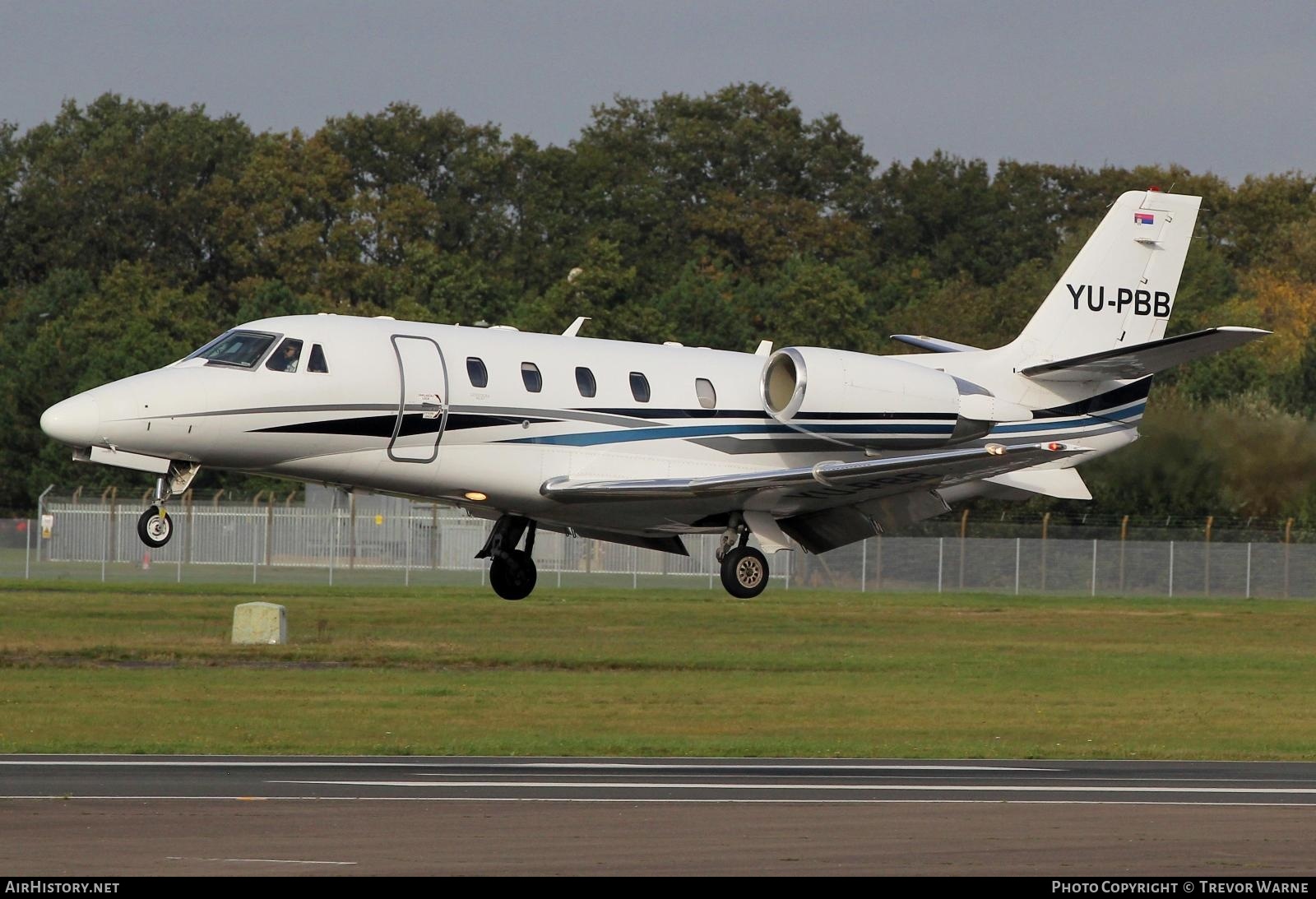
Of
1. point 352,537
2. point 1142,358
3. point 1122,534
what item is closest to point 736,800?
point 1142,358

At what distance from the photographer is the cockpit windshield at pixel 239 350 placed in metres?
24.8

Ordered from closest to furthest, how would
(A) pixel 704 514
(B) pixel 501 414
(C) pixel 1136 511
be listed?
(B) pixel 501 414
(A) pixel 704 514
(C) pixel 1136 511

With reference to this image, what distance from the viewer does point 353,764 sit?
25812 mm

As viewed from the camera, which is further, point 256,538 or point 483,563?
point 483,563

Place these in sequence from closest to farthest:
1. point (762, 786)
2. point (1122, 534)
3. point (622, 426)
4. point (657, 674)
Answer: point (762, 786) < point (622, 426) < point (657, 674) < point (1122, 534)

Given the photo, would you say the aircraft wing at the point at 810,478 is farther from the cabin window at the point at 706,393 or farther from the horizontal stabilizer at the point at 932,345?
the horizontal stabilizer at the point at 932,345

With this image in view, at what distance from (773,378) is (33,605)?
28766 mm

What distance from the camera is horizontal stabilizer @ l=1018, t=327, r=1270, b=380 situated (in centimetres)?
2562

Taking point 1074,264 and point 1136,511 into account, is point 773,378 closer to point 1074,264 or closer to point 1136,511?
point 1074,264

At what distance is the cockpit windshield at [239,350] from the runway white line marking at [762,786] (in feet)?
16.4

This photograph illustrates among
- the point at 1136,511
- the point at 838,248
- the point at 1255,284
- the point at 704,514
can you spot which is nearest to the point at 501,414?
the point at 704,514

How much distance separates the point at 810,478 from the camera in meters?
26.3

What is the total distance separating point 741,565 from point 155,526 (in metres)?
7.74

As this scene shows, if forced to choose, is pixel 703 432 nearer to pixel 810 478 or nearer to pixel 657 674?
pixel 810 478
